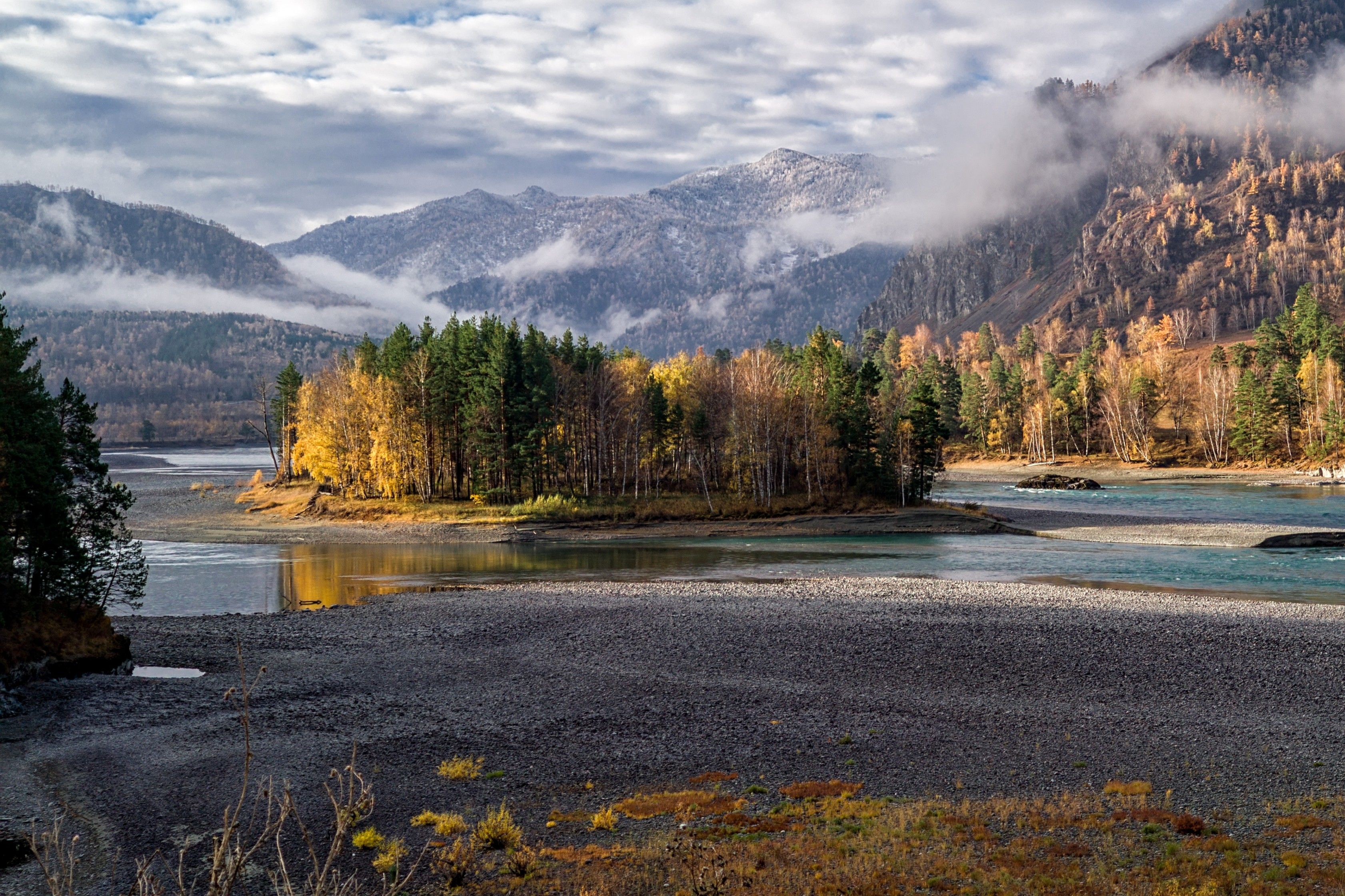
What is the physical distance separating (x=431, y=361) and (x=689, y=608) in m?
57.2

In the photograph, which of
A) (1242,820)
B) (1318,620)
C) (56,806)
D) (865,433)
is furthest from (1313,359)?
(56,806)

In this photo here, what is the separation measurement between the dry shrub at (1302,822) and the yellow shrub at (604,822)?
1162 cm

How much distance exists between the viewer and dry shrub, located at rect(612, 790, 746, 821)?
16734 mm

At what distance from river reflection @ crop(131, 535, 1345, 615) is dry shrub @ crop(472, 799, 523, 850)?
30702 millimetres

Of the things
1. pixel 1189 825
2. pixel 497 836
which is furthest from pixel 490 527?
pixel 1189 825

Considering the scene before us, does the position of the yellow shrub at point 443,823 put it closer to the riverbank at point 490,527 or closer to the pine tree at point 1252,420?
the riverbank at point 490,527

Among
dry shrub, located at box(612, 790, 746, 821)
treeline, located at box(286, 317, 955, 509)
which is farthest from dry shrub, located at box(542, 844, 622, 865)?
treeline, located at box(286, 317, 955, 509)

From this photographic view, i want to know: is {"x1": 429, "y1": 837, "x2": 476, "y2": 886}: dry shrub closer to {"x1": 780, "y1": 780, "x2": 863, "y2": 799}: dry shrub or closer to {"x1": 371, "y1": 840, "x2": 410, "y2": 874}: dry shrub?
{"x1": 371, "y1": 840, "x2": 410, "y2": 874}: dry shrub

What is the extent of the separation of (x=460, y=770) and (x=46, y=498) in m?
19.7

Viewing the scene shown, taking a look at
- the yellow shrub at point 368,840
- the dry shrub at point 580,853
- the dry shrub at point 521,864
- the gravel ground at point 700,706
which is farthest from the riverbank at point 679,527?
the dry shrub at point 521,864

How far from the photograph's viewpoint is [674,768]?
1966cm

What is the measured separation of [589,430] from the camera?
3374 inches

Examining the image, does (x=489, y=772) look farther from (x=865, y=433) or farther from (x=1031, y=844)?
(x=865, y=433)

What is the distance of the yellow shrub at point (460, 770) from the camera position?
19.0m
